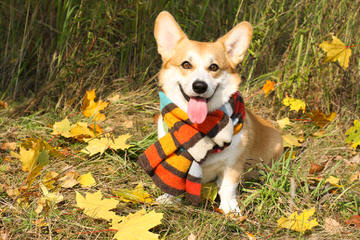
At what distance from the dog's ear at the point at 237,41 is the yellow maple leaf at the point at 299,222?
1.01 metres

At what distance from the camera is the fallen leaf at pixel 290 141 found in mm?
2857

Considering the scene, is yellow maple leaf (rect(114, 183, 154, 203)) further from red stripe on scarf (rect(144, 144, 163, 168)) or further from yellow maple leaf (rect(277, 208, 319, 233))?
yellow maple leaf (rect(277, 208, 319, 233))

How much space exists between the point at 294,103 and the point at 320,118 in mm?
261

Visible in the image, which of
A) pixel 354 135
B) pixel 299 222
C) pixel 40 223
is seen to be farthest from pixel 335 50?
pixel 40 223

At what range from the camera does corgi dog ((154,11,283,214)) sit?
220cm

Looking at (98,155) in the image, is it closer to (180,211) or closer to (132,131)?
(132,131)

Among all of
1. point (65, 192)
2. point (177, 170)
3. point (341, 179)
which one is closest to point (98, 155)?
point (65, 192)

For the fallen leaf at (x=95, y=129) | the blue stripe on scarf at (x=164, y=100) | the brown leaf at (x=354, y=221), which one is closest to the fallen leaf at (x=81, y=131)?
the fallen leaf at (x=95, y=129)

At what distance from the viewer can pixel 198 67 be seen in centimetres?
229

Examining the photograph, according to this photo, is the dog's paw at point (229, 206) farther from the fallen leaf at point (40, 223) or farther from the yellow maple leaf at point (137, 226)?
the fallen leaf at point (40, 223)

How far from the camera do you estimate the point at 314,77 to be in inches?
127

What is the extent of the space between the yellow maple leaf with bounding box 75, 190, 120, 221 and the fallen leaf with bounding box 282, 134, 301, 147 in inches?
55.1

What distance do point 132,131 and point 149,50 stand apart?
2.88 ft

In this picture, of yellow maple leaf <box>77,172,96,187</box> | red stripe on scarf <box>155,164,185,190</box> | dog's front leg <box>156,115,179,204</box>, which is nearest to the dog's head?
dog's front leg <box>156,115,179,204</box>
